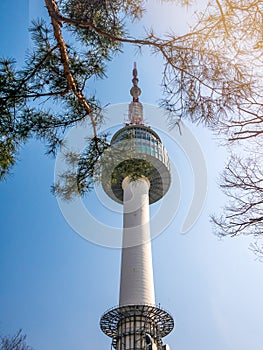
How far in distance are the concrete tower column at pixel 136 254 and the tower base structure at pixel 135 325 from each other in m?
0.50

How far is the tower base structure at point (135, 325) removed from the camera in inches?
740

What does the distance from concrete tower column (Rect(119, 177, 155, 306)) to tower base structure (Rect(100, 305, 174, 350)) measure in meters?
0.50

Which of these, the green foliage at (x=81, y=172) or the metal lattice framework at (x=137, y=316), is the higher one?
the metal lattice framework at (x=137, y=316)

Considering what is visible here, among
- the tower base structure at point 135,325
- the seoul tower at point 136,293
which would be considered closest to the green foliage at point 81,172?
the seoul tower at point 136,293

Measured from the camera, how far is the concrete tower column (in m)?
20.2

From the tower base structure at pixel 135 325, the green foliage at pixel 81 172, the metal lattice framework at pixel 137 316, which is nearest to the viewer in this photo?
the green foliage at pixel 81 172

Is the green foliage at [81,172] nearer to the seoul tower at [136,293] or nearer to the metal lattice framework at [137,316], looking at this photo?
the seoul tower at [136,293]

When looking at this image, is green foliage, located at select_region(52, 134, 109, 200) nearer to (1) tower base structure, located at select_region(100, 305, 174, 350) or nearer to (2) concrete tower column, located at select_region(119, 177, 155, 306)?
(2) concrete tower column, located at select_region(119, 177, 155, 306)

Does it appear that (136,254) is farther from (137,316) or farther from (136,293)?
(137,316)

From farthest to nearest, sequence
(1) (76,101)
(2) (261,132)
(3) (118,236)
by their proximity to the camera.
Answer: (3) (118,236) < (1) (76,101) < (2) (261,132)

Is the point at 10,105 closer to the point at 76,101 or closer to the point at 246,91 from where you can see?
the point at 76,101

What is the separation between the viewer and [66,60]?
3.43m

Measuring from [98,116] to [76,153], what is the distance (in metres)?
0.54

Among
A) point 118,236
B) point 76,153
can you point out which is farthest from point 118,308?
point 76,153
